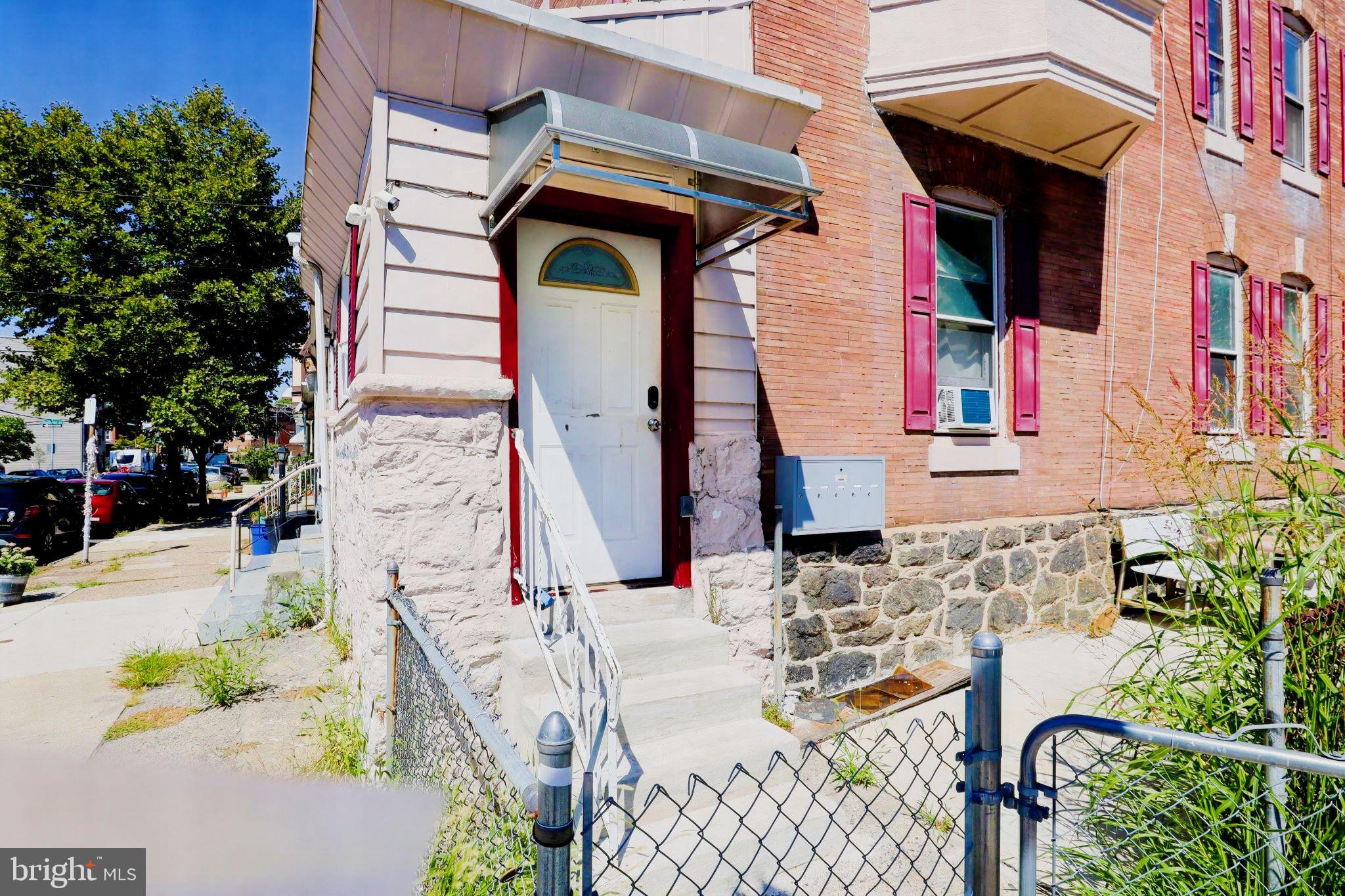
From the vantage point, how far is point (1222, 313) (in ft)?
28.3

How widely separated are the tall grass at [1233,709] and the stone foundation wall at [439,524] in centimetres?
293

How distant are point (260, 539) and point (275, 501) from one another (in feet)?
4.14

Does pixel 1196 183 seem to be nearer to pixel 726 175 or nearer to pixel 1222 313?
pixel 1222 313

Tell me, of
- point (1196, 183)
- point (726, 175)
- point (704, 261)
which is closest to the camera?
point (726, 175)

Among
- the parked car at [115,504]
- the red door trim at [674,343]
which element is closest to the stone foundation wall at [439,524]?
the red door trim at [674,343]

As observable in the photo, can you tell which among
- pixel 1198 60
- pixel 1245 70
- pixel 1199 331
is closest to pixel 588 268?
pixel 1199 331

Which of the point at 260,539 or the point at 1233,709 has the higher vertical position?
the point at 1233,709

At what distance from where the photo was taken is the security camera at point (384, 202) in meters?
3.83

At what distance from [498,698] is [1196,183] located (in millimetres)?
9000

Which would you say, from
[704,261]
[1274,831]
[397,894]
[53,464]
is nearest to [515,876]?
[397,894]

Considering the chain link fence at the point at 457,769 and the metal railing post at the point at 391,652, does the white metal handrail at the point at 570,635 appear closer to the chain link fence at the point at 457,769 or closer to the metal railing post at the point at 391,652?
the chain link fence at the point at 457,769

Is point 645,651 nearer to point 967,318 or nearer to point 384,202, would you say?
point 384,202

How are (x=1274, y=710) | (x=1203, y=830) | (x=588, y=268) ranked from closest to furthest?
1. (x=1274, y=710)
2. (x=1203, y=830)
3. (x=588, y=268)

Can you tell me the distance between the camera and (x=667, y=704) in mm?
3629
